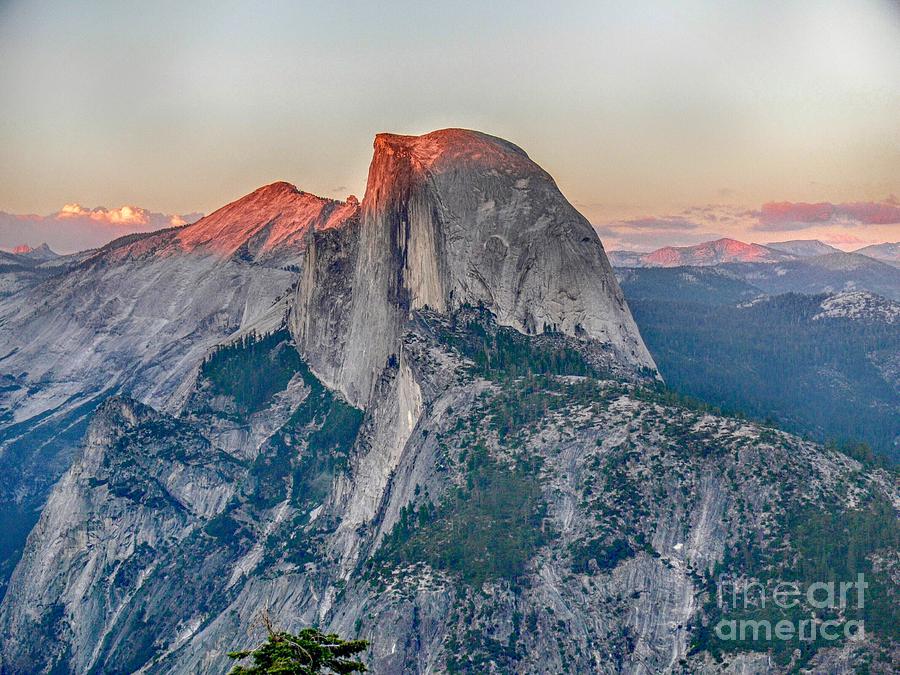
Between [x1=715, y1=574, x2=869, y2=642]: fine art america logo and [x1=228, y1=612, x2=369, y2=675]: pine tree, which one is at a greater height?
[x1=228, y1=612, x2=369, y2=675]: pine tree

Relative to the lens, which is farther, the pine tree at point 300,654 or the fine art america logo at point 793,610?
the fine art america logo at point 793,610

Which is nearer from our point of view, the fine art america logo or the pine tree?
the pine tree

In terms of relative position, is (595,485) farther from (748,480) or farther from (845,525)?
(845,525)

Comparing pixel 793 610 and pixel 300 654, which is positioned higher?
pixel 300 654

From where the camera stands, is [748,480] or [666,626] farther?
[748,480]

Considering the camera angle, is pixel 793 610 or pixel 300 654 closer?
pixel 300 654

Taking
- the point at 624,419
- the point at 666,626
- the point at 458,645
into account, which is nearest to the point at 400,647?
the point at 458,645

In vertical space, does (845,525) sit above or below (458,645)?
above

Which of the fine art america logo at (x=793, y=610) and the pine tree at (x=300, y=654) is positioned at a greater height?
the pine tree at (x=300, y=654)
